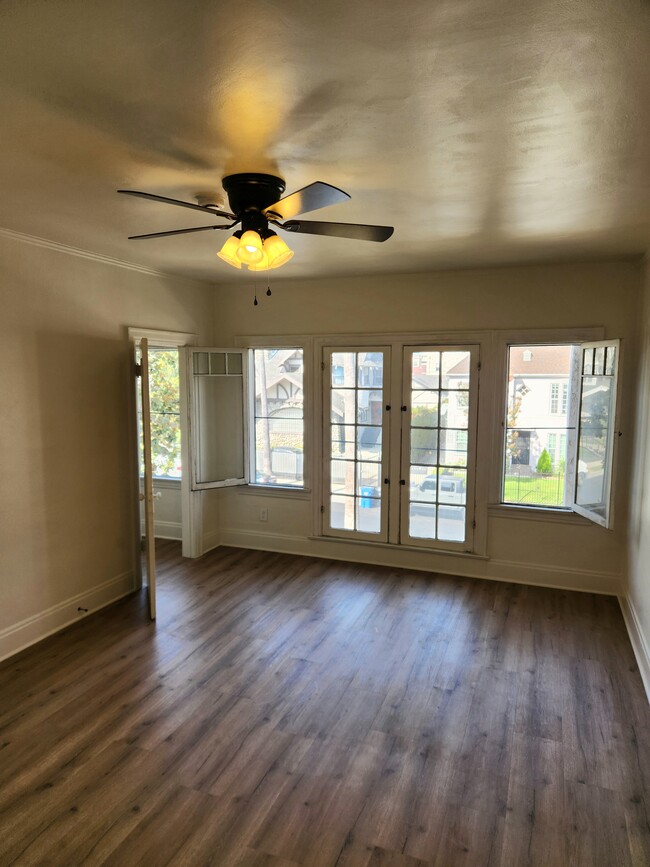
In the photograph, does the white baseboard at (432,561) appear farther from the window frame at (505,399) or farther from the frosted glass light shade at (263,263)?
the frosted glass light shade at (263,263)

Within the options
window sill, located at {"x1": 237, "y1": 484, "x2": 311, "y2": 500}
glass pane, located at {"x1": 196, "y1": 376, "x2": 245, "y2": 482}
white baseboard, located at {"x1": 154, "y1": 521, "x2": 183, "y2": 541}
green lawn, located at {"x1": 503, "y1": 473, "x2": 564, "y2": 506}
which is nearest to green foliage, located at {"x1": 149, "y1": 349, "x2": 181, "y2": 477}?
white baseboard, located at {"x1": 154, "y1": 521, "x2": 183, "y2": 541}

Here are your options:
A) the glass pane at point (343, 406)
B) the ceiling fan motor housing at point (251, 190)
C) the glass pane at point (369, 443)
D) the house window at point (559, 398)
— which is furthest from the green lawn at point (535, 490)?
the ceiling fan motor housing at point (251, 190)

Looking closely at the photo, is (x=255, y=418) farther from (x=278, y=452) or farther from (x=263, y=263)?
(x=263, y=263)

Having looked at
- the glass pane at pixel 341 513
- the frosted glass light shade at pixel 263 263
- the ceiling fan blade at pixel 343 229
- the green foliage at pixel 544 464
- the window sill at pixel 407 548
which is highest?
the ceiling fan blade at pixel 343 229

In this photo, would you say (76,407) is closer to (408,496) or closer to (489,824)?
(408,496)

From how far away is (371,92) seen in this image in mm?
1651

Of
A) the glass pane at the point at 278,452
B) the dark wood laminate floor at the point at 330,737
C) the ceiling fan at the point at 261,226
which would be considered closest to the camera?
the dark wood laminate floor at the point at 330,737

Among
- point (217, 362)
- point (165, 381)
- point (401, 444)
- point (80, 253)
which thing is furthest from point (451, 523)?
point (80, 253)

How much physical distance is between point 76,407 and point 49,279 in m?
0.90

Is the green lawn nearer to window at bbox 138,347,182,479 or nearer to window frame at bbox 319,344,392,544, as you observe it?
window frame at bbox 319,344,392,544

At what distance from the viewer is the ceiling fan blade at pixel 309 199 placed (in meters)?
1.89

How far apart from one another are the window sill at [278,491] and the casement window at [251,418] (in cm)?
6

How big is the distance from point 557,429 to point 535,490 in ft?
1.82

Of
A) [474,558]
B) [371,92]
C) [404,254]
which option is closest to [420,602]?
[474,558]
